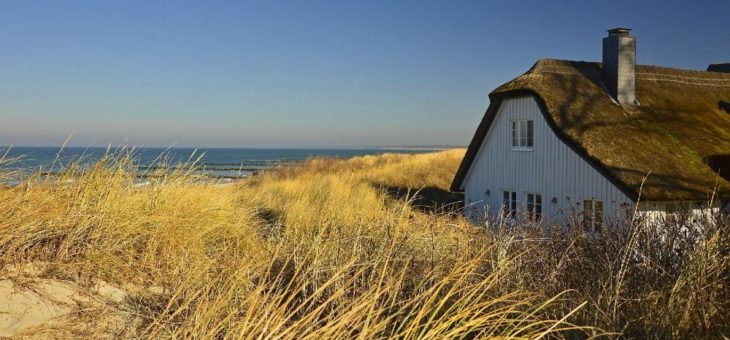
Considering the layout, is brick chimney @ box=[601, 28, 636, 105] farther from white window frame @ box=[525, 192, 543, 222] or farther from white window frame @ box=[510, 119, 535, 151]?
white window frame @ box=[525, 192, 543, 222]

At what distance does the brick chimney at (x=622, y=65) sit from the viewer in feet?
45.5

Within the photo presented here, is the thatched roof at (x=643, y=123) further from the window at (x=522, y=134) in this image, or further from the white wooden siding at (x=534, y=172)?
the window at (x=522, y=134)

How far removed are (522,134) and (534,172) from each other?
1121 mm

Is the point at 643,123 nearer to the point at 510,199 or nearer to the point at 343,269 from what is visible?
the point at 510,199

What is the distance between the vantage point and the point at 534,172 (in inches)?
538

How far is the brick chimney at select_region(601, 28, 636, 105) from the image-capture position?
13883 millimetres

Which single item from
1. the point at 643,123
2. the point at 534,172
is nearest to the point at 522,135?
the point at 534,172

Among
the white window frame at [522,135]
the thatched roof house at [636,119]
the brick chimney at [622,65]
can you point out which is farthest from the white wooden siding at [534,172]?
the brick chimney at [622,65]

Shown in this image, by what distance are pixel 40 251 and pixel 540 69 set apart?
487 inches

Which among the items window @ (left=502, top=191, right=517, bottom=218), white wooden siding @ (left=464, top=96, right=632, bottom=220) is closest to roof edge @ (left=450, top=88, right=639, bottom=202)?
white wooden siding @ (left=464, top=96, right=632, bottom=220)

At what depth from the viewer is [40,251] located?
167 inches

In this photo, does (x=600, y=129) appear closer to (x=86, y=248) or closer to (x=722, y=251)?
(x=722, y=251)

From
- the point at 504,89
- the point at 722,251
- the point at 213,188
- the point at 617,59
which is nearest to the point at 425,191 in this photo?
the point at 504,89

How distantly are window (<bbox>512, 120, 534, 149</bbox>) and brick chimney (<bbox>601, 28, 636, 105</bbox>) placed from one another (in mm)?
2165
